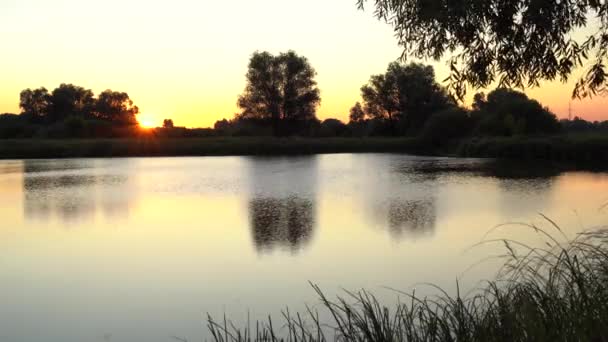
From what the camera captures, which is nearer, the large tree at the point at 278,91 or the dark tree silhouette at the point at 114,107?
the large tree at the point at 278,91

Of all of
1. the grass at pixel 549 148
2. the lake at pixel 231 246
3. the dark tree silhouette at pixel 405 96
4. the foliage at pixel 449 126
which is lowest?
the lake at pixel 231 246

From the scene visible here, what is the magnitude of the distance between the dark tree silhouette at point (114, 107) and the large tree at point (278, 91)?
28921 mm

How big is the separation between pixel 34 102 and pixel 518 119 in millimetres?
64566

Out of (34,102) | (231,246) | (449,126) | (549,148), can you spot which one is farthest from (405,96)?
(34,102)

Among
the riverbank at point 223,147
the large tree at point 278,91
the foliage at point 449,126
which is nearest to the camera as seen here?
the riverbank at point 223,147

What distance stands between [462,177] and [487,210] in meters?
8.53

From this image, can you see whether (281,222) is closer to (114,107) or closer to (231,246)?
(231,246)

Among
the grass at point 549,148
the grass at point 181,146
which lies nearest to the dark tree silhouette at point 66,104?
the grass at point 181,146

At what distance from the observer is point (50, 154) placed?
41562 millimetres

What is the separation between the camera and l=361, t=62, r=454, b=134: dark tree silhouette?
52.3m

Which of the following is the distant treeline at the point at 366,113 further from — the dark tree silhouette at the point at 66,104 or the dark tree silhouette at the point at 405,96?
the dark tree silhouette at the point at 66,104

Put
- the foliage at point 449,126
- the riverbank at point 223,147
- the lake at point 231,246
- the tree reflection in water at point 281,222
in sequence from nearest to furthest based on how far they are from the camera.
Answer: the lake at point 231,246
the tree reflection in water at point 281,222
the riverbank at point 223,147
the foliage at point 449,126

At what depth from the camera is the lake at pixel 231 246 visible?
550cm

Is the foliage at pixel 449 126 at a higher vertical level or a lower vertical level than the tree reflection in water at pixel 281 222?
higher
